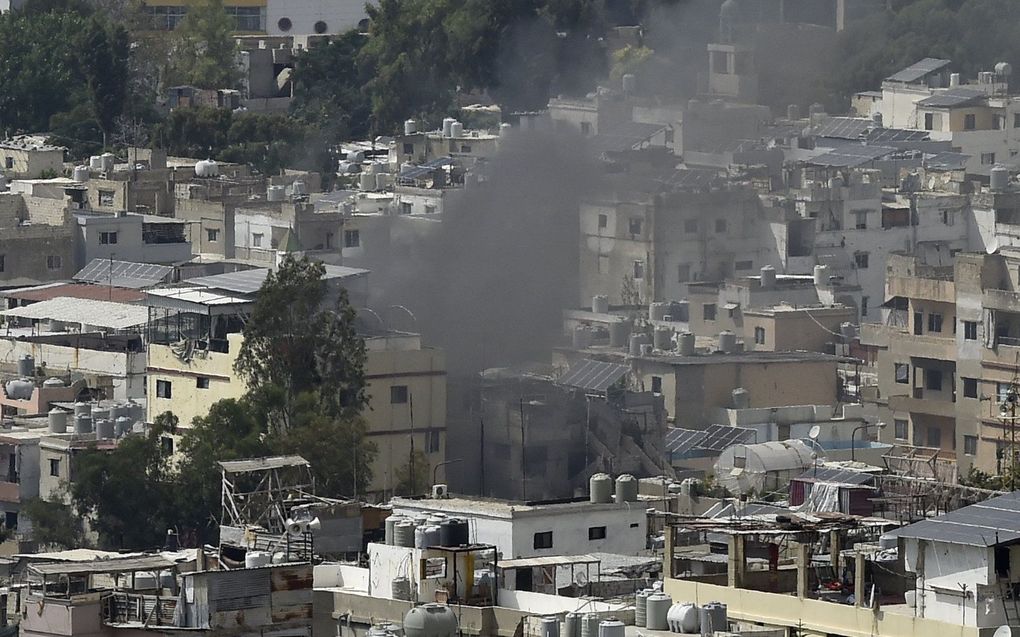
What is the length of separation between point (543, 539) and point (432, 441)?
1505 centimetres

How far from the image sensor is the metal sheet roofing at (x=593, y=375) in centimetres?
→ 5934

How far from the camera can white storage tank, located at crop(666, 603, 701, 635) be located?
3281 cm

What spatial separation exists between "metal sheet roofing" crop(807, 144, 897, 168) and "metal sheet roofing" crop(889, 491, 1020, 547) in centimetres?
5296

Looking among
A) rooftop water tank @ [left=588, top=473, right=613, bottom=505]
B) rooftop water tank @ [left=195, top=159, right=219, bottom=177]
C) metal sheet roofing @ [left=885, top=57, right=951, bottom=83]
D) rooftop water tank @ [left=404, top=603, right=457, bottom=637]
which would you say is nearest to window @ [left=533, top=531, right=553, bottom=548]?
rooftop water tank @ [left=588, top=473, right=613, bottom=505]

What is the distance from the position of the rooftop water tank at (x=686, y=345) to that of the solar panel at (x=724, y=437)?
4399mm

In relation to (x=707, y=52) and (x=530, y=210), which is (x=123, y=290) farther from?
(x=707, y=52)

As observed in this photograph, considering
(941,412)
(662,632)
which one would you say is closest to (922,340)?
(941,412)

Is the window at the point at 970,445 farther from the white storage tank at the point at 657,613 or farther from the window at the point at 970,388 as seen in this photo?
the white storage tank at the point at 657,613

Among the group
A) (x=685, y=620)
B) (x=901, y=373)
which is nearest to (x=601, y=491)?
(x=685, y=620)

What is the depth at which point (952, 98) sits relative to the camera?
3910 inches

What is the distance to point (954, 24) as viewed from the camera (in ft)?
373

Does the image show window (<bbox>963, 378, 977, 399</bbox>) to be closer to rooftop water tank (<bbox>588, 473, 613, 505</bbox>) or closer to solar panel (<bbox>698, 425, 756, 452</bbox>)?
solar panel (<bbox>698, 425, 756, 452</bbox>)

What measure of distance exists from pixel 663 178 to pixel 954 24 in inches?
1179

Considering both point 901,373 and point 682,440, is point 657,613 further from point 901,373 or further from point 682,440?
point 901,373
